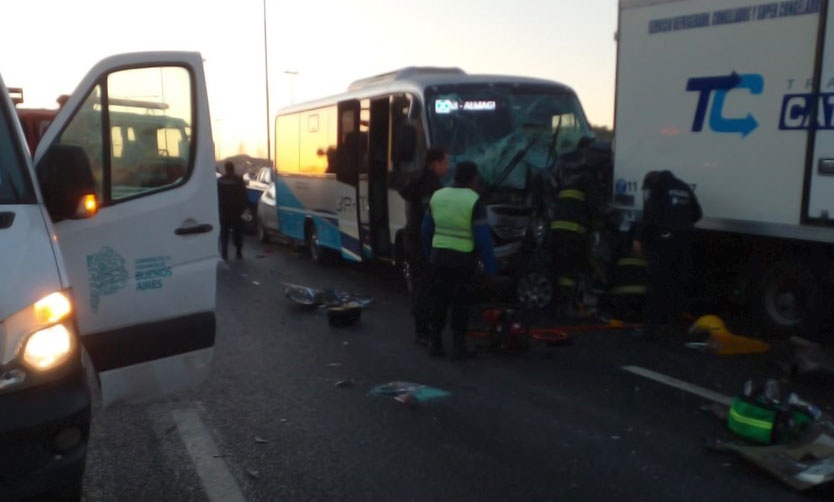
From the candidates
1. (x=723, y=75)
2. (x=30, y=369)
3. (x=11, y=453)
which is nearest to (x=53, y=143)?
(x=30, y=369)

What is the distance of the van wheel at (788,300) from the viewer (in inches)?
315

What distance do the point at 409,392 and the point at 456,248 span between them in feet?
4.94

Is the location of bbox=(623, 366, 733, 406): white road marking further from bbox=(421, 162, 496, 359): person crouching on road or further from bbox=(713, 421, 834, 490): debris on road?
bbox=(421, 162, 496, 359): person crouching on road

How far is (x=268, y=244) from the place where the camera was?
1945cm

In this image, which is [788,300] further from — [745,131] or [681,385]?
[681,385]

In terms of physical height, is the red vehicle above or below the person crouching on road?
above

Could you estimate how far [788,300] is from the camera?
27.3 ft

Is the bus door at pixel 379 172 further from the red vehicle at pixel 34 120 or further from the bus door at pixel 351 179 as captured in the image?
the red vehicle at pixel 34 120

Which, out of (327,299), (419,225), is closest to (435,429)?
(419,225)

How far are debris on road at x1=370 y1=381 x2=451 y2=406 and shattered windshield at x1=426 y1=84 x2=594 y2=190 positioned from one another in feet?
13.5

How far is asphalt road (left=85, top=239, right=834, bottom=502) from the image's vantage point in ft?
15.9

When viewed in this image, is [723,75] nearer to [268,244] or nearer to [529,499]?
[529,499]

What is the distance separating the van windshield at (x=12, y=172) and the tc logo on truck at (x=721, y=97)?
6368mm

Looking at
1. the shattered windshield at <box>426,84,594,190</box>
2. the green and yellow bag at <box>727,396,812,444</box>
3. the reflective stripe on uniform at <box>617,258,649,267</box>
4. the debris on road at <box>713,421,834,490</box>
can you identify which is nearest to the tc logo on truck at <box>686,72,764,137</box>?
the reflective stripe on uniform at <box>617,258,649,267</box>
